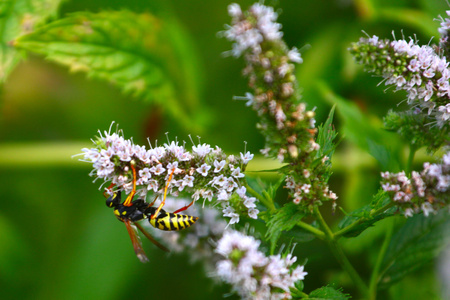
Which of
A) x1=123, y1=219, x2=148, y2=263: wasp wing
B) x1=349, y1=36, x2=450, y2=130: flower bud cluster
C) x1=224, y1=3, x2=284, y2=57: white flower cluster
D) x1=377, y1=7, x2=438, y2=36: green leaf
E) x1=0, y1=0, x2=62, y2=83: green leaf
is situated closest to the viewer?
x1=224, y1=3, x2=284, y2=57: white flower cluster

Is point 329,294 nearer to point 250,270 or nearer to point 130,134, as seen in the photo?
point 250,270

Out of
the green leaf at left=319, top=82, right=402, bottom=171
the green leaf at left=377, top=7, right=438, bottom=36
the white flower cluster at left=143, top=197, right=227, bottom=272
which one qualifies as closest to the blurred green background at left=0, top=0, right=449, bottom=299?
the green leaf at left=377, top=7, right=438, bottom=36

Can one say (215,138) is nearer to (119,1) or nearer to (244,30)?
(119,1)

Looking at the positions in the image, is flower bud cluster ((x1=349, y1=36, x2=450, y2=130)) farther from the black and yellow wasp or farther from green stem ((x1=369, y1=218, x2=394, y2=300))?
the black and yellow wasp

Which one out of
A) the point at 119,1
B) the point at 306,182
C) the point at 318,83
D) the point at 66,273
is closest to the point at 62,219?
the point at 66,273

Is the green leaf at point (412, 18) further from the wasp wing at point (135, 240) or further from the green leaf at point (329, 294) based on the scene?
the wasp wing at point (135, 240)
